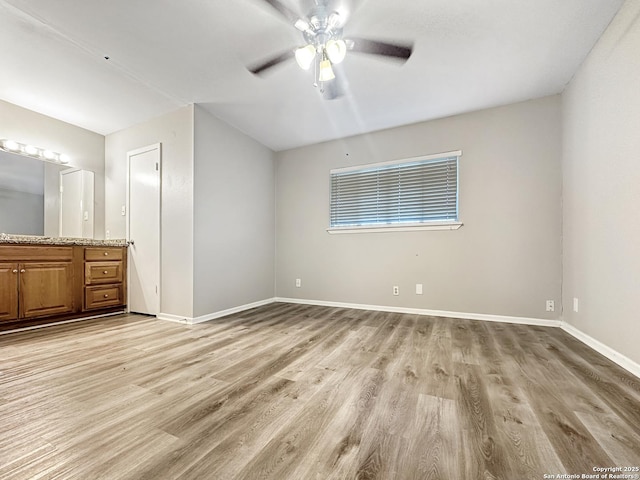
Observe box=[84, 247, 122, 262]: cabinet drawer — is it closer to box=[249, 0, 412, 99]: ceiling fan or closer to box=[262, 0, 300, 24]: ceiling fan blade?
box=[249, 0, 412, 99]: ceiling fan

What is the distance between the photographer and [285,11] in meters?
1.72

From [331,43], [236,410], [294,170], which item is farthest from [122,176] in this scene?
[236,410]

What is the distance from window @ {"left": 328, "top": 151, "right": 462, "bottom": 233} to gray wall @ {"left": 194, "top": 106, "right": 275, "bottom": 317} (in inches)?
44.0

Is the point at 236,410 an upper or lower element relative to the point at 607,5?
lower

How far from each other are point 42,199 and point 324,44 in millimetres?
3995

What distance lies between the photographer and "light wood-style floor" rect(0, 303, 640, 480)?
99cm

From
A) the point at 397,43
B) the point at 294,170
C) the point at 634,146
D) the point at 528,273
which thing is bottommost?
the point at 528,273

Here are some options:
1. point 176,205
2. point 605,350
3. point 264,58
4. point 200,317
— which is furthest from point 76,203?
point 605,350

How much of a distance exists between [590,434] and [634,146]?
183 cm

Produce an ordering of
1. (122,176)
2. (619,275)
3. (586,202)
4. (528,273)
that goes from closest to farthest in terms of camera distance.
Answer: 1. (619,275)
2. (586,202)
3. (528,273)
4. (122,176)

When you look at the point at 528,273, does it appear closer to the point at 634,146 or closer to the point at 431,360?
the point at 634,146

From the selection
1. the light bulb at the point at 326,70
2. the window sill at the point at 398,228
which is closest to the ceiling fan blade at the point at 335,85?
the light bulb at the point at 326,70

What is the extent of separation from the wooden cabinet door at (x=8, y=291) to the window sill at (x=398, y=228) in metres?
3.54

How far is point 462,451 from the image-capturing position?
1.05 m
